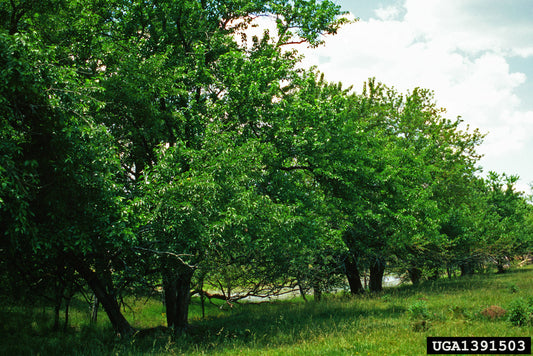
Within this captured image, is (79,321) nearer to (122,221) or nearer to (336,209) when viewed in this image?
(122,221)

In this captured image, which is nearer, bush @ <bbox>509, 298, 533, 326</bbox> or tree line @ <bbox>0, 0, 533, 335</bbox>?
tree line @ <bbox>0, 0, 533, 335</bbox>

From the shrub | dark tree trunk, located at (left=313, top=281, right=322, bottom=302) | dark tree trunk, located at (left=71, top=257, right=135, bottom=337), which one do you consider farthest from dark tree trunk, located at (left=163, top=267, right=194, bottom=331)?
the shrub

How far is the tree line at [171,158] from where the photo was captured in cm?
920

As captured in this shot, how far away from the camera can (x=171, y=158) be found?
12219 millimetres

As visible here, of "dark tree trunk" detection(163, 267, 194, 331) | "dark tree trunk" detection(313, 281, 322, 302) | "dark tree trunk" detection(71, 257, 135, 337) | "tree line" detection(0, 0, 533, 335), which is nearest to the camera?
"tree line" detection(0, 0, 533, 335)

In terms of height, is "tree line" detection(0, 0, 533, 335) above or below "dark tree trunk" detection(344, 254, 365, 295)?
above

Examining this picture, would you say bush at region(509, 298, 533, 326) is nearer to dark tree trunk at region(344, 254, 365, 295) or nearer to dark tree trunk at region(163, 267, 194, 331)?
dark tree trunk at region(163, 267, 194, 331)

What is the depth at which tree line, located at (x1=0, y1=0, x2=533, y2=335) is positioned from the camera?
30.2 feet

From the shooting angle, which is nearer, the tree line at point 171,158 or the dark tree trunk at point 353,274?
the tree line at point 171,158

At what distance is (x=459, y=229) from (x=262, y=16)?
2049 centimetres

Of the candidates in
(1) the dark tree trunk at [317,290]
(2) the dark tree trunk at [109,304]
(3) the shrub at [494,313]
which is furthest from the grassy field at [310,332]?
(1) the dark tree trunk at [317,290]

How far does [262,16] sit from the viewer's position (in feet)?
65.0

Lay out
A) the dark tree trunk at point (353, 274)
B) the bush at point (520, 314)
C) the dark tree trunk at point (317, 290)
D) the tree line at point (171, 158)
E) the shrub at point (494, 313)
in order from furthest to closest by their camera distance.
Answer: the dark tree trunk at point (353, 274) < the dark tree trunk at point (317, 290) < the shrub at point (494, 313) < the bush at point (520, 314) < the tree line at point (171, 158)

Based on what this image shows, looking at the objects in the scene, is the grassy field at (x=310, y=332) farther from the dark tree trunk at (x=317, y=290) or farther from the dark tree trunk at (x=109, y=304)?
the dark tree trunk at (x=317, y=290)
